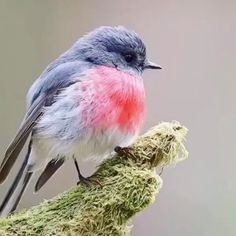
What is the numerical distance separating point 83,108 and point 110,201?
48cm

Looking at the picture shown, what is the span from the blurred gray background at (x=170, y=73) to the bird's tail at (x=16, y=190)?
921mm

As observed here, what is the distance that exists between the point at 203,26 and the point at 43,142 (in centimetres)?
159

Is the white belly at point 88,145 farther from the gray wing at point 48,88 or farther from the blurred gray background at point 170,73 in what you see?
the blurred gray background at point 170,73

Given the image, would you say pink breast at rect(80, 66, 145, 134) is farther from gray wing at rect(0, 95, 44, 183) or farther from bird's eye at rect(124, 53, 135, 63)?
gray wing at rect(0, 95, 44, 183)

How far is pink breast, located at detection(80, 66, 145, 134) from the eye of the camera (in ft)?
8.52

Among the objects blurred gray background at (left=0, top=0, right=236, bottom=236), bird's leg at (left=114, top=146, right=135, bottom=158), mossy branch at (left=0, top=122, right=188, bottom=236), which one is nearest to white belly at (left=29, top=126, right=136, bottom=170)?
bird's leg at (left=114, top=146, right=135, bottom=158)

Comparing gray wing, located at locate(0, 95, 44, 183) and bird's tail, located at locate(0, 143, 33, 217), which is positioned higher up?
gray wing, located at locate(0, 95, 44, 183)

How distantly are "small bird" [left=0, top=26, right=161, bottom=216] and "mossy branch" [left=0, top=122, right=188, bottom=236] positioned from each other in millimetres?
246

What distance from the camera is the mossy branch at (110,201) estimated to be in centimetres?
220

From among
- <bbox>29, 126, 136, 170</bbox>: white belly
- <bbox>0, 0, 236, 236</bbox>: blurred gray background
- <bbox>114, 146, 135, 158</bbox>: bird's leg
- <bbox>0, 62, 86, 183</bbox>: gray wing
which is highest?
<bbox>0, 62, 86, 183</bbox>: gray wing

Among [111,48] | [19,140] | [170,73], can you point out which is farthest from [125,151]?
[170,73]

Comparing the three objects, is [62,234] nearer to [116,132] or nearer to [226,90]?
[116,132]

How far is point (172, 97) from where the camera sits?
12.7 ft

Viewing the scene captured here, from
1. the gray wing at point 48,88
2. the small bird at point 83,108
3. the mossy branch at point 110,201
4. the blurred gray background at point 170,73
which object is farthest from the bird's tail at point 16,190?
the blurred gray background at point 170,73
